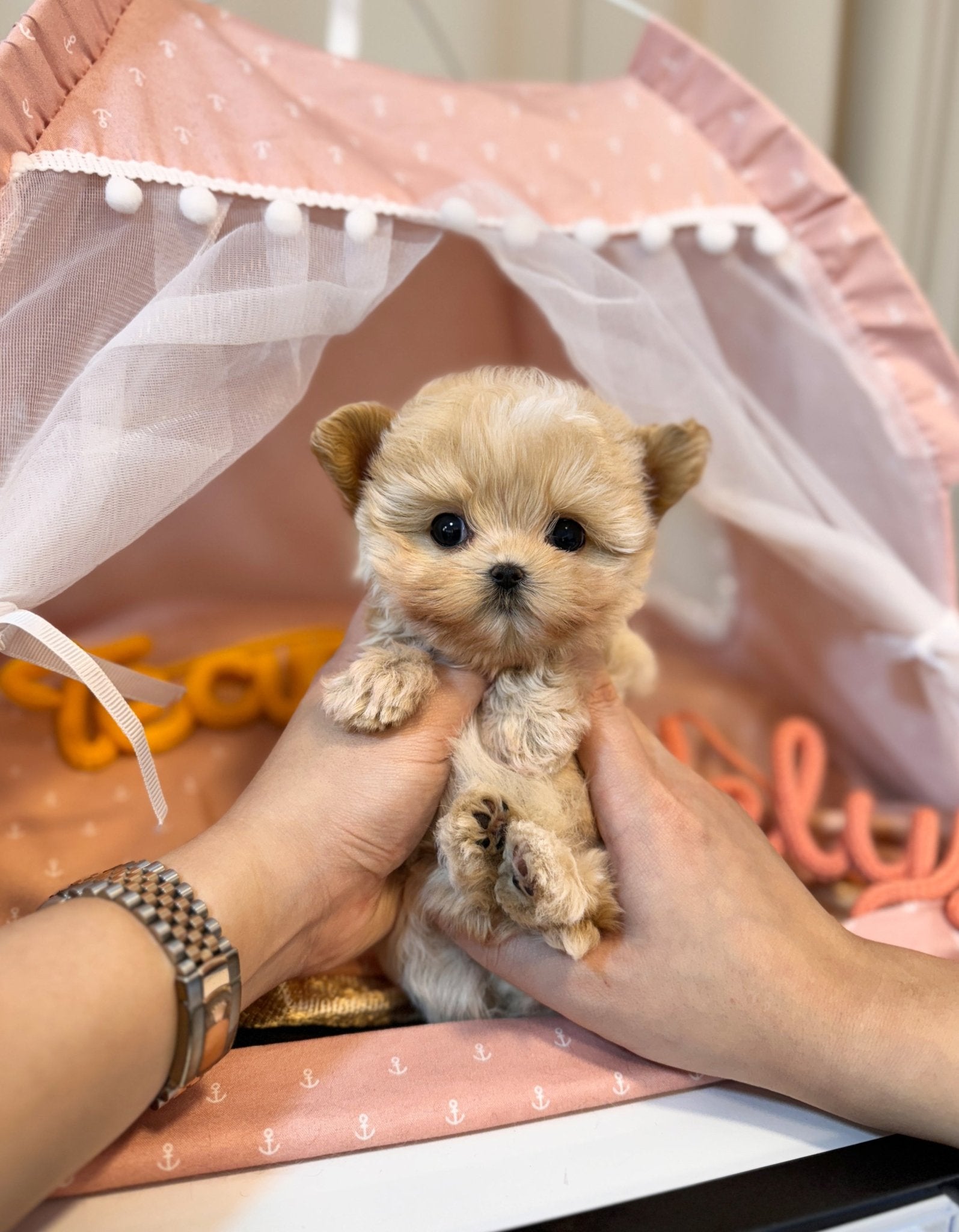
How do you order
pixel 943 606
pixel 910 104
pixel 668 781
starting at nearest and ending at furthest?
pixel 668 781
pixel 943 606
pixel 910 104

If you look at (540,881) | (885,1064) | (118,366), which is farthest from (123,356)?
(885,1064)

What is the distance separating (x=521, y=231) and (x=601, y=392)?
21 cm

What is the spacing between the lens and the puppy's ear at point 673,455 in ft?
3.14

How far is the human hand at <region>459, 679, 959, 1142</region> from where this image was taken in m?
0.84

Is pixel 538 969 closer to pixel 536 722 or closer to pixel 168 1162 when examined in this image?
pixel 536 722

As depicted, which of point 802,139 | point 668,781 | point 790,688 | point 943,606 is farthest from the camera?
point 790,688

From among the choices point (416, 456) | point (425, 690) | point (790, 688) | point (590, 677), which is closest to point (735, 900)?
point (590, 677)

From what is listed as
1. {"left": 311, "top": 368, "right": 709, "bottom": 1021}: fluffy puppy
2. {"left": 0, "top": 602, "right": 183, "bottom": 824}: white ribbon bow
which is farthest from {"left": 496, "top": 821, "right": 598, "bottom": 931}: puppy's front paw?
{"left": 0, "top": 602, "right": 183, "bottom": 824}: white ribbon bow

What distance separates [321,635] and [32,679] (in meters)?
0.41

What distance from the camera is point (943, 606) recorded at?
1.36 meters

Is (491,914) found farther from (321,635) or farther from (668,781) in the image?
(321,635)

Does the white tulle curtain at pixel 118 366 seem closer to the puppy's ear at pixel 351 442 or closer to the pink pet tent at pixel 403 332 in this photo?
the pink pet tent at pixel 403 332

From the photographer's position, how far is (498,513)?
85cm

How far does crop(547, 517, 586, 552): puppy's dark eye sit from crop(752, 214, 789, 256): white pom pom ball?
0.63m
